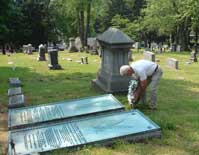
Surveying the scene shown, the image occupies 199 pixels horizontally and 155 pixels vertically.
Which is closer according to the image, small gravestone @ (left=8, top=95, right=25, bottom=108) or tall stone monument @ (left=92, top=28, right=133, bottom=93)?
small gravestone @ (left=8, top=95, right=25, bottom=108)

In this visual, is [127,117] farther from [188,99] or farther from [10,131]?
[188,99]

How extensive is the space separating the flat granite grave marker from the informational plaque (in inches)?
21.6

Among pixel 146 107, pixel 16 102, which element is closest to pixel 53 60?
pixel 16 102

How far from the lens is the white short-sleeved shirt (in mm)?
8773

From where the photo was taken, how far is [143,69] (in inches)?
350

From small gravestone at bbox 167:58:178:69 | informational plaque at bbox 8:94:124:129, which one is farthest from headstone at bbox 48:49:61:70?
informational plaque at bbox 8:94:124:129

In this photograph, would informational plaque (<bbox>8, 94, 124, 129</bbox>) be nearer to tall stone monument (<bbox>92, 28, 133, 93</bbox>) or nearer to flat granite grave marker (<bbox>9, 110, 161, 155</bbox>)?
flat granite grave marker (<bbox>9, 110, 161, 155</bbox>)

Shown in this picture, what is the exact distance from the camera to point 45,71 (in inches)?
768

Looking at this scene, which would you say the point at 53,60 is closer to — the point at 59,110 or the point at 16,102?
the point at 16,102

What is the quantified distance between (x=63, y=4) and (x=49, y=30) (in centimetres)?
1021

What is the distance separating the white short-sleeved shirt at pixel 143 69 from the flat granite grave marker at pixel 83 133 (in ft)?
4.15

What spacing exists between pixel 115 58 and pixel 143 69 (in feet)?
10.8

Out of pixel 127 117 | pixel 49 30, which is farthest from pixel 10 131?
pixel 49 30

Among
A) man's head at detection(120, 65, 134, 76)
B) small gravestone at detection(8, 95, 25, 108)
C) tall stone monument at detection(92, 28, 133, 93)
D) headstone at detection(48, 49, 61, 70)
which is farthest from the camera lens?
headstone at detection(48, 49, 61, 70)
